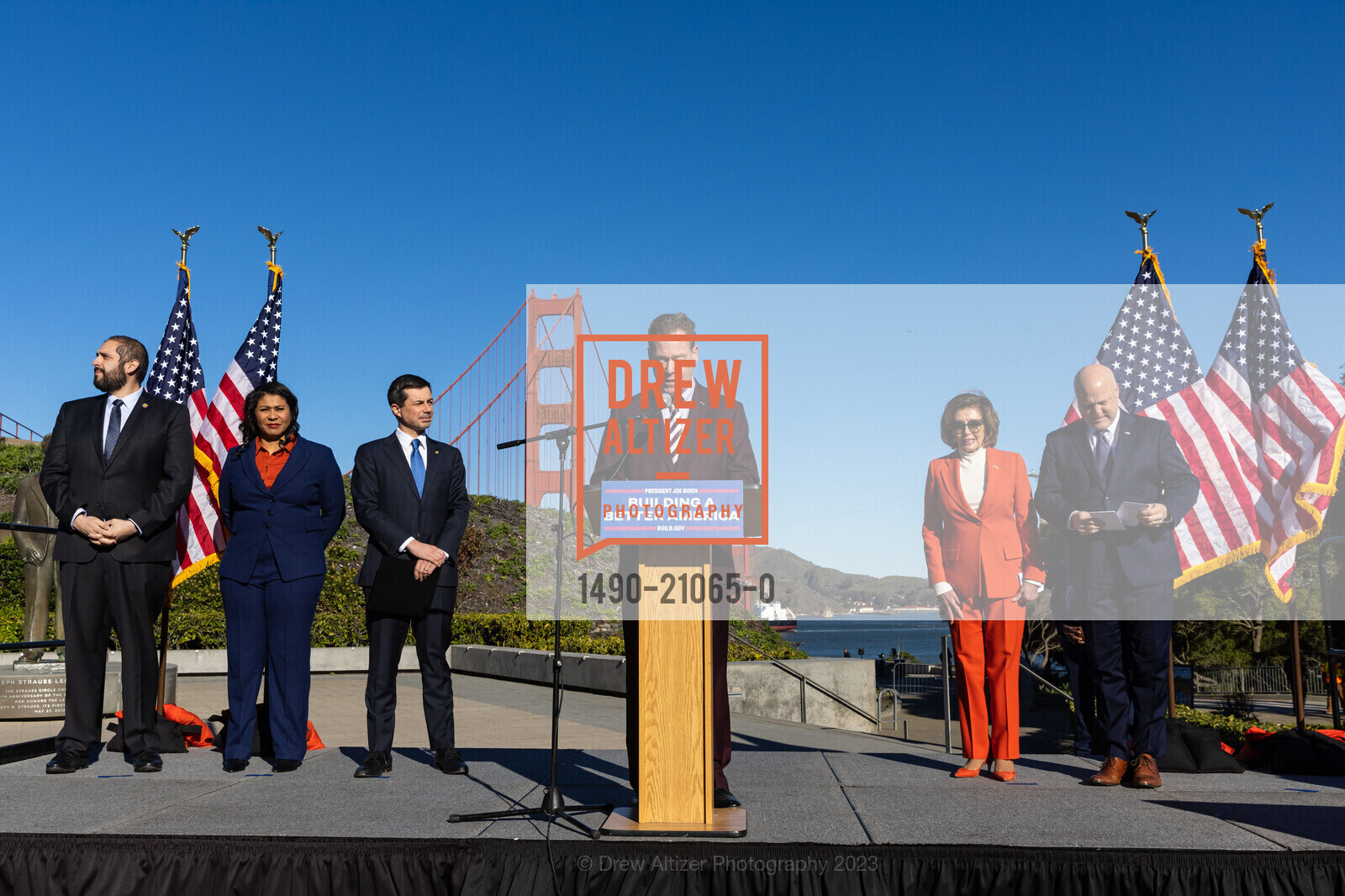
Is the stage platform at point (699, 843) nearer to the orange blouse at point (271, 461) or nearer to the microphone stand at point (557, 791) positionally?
the microphone stand at point (557, 791)

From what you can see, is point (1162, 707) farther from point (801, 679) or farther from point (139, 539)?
point (801, 679)

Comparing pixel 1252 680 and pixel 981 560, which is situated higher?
pixel 981 560

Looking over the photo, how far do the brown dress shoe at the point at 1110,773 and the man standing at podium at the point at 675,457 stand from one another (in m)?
1.68

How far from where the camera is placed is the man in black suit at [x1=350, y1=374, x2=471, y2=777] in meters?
4.52

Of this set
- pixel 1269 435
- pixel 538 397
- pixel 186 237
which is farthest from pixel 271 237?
pixel 538 397

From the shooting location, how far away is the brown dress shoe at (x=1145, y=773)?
410cm

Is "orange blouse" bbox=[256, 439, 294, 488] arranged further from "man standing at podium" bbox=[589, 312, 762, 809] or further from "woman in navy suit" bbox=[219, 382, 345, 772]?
"man standing at podium" bbox=[589, 312, 762, 809]

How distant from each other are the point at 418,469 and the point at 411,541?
1.31ft

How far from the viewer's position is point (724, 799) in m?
3.62

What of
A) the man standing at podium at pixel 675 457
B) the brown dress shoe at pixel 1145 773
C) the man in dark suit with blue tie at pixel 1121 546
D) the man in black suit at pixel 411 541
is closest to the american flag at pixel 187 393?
the man in black suit at pixel 411 541

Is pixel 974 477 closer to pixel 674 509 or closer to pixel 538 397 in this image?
pixel 674 509

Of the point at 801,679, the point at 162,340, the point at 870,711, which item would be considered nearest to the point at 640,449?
the point at 162,340

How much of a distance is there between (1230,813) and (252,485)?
14.4ft

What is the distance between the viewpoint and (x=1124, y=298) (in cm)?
727
